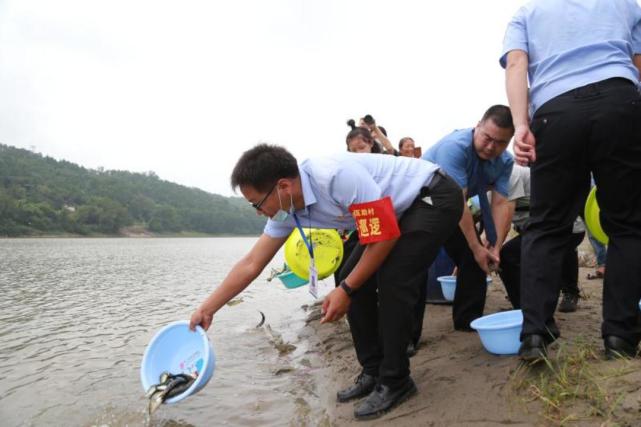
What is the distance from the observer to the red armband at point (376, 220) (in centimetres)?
203

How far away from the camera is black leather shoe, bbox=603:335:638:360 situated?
75.9 inches

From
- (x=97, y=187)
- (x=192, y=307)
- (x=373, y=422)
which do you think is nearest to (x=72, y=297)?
(x=192, y=307)

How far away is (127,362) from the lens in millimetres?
4191

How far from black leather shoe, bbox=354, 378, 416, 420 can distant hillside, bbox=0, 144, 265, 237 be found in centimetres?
4418

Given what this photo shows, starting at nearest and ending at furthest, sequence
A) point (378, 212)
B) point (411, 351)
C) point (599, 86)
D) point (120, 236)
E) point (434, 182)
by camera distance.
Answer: point (599, 86), point (378, 212), point (434, 182), point (411, 351), point (120, 236)

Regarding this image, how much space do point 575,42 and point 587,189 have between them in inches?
26.3

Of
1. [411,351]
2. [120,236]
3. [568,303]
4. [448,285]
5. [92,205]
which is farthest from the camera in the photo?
[120,236]

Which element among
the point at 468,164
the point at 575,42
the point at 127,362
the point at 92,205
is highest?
the point at 92,205

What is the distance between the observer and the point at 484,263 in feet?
9.78

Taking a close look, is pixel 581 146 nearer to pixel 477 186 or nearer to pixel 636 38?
pixel 636 38

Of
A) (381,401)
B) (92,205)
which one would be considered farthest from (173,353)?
(92,205)

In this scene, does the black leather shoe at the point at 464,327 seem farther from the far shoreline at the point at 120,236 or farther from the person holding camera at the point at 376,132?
the far shoreline at the point at 120,236

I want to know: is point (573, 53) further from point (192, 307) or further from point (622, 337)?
point (192, 307)

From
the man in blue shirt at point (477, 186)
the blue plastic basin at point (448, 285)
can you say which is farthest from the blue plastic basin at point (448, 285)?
the man in blue shirt at point (477, 186)
